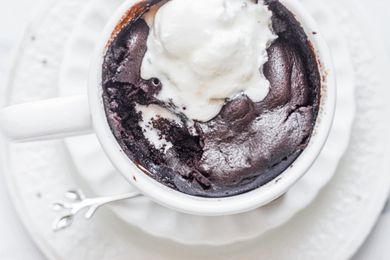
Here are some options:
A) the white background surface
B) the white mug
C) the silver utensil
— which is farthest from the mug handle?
the white background surface

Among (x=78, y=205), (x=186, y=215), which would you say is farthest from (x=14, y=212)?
(x=186, y=215)

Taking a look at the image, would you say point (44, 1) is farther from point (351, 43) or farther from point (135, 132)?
point (351, 43)

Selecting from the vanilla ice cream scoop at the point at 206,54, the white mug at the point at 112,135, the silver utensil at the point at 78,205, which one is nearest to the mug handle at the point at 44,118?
the white mug at the point at 112,135

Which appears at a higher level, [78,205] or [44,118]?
[44,118]

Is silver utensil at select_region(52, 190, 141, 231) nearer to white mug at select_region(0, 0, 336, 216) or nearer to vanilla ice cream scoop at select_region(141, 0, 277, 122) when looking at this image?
white mug at select_region(0, 0, 336, 216)

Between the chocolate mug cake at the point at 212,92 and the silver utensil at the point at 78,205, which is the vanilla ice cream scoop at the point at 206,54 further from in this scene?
the silver utensil at the point at 78,205

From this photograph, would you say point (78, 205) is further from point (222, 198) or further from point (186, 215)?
point (222, 198)
